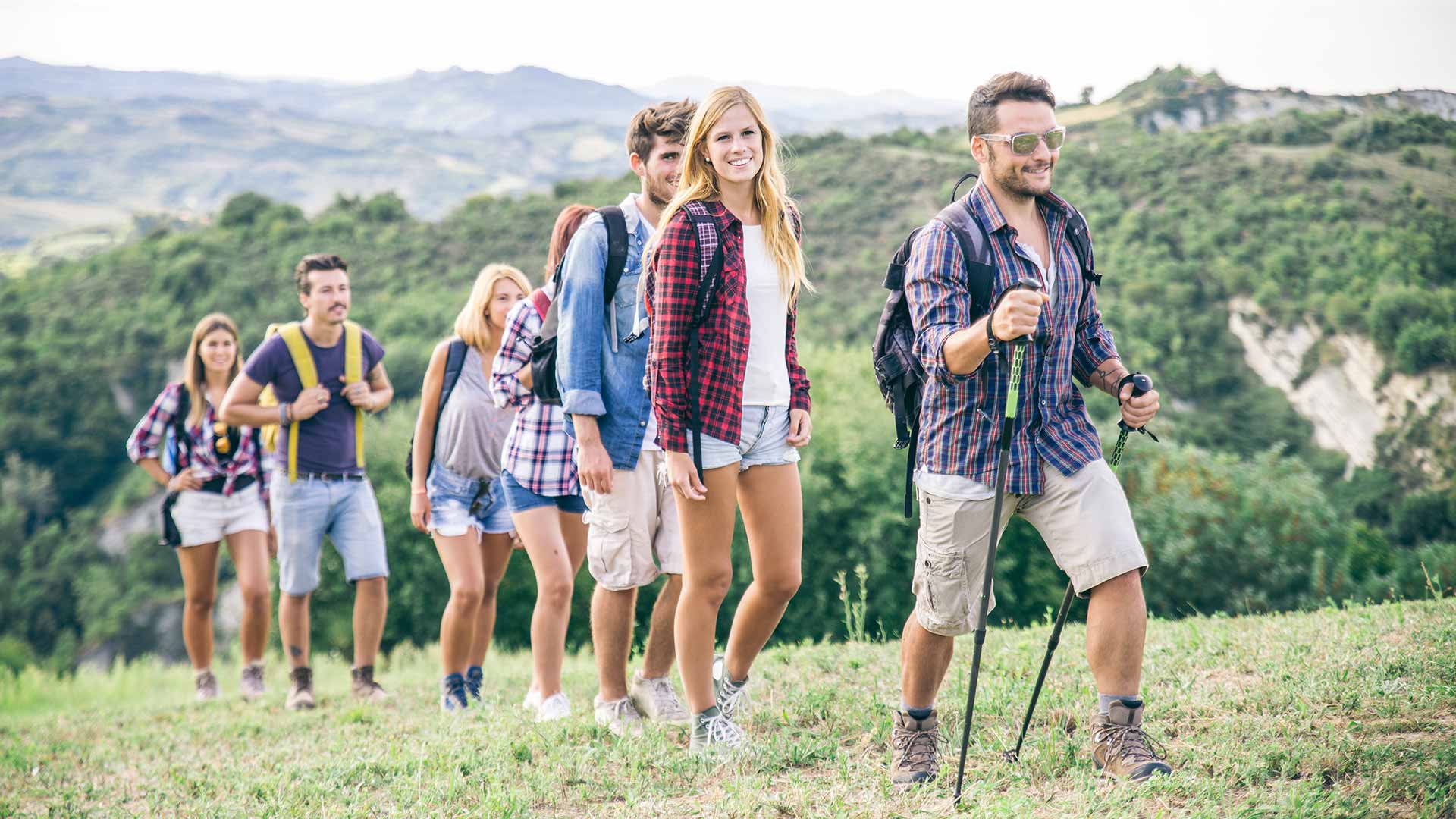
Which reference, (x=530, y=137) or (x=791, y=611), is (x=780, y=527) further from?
(x=530, y=137)

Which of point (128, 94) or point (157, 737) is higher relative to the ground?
point (128, 94)

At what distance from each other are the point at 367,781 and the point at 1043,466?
109 inches

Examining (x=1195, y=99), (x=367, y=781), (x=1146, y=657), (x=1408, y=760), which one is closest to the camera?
(x=1408, y=760)

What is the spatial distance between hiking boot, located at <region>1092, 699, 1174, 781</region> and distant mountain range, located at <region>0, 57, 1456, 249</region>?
141 ft

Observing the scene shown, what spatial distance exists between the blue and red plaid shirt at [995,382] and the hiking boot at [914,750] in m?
0.82

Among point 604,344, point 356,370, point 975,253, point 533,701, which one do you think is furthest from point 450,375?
point 975,253

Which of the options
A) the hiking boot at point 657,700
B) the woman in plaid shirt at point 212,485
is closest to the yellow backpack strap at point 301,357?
the woman in plaid shirt at point 212,485

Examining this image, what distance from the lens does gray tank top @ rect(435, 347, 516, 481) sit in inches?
246

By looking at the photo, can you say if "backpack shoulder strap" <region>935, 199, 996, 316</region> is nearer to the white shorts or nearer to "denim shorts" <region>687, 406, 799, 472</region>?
"denim shorts" <region>687, 406, 799, 472</region>

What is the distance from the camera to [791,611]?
20297mm

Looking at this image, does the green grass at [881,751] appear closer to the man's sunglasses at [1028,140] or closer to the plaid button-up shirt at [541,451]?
the plaid button-up shirt at [541,451]

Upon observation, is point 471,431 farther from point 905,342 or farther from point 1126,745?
point 1126,745

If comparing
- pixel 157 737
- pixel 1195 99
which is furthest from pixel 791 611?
pixel 1195 99

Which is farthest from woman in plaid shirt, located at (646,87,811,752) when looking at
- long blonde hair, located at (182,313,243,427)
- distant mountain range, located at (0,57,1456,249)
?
distant mountain range, located at (0,57,1456,249)
